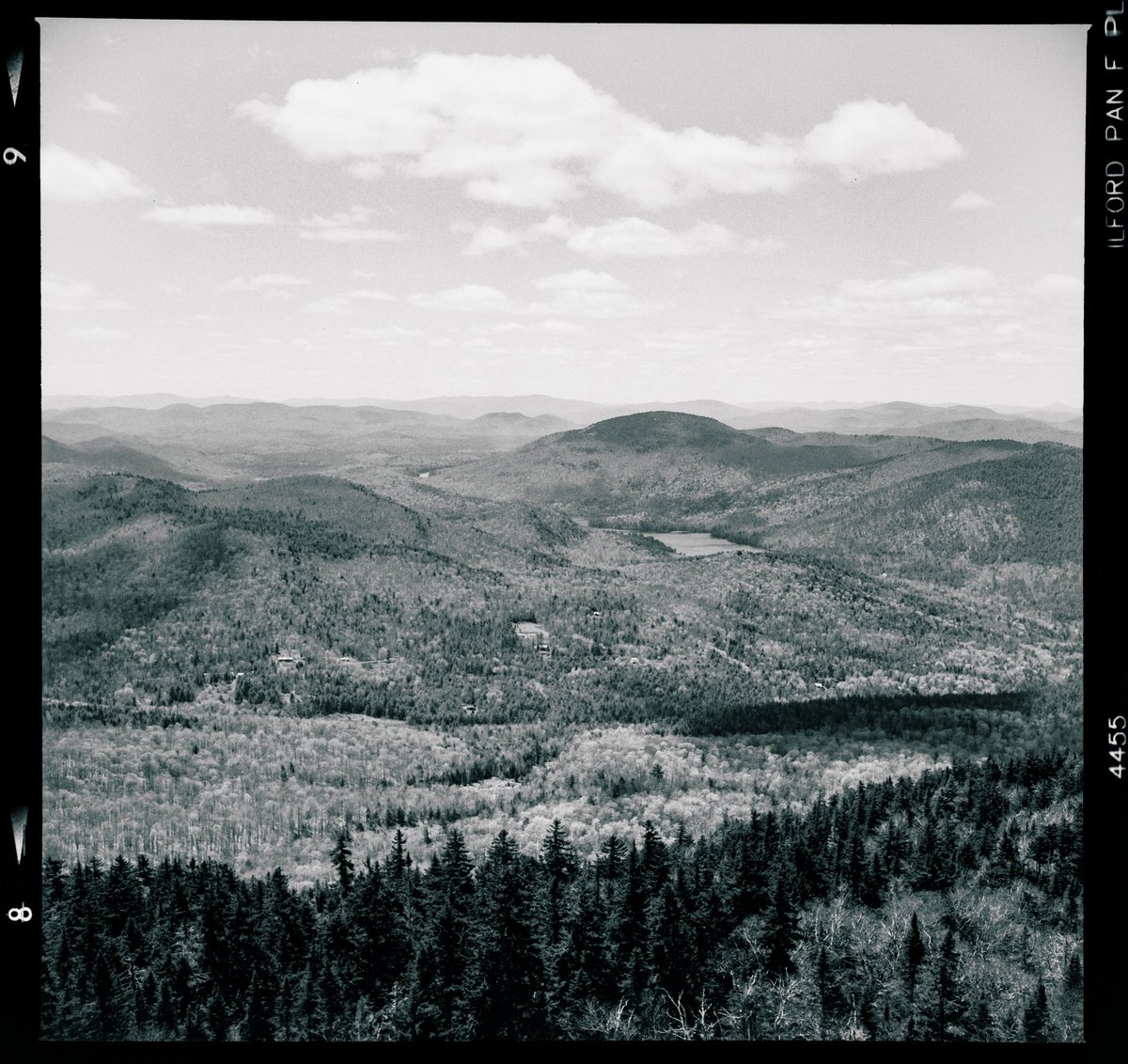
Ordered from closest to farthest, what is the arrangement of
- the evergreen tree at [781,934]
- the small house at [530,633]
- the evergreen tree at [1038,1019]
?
the evergreen tree at [1038,1019], the evergreen tree at [781,934], the small house at [530,633]

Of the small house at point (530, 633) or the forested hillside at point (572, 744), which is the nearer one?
the forested hillside at point (572, 744)

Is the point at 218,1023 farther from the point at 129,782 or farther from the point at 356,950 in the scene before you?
the point at 129,782
